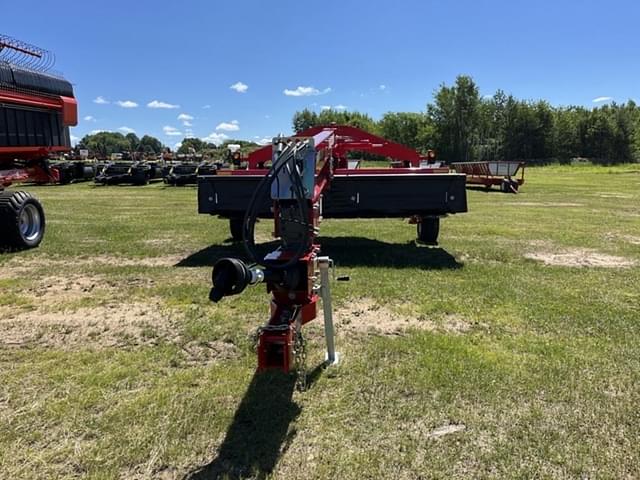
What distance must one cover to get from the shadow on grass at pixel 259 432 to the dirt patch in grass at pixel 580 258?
4.39 metres

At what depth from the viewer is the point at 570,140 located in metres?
69.6

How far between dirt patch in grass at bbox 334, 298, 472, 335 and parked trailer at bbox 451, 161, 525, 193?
1503 centimetres

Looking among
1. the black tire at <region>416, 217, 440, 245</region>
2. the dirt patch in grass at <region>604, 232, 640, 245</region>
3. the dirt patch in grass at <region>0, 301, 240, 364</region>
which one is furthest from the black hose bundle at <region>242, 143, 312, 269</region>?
the dirt patch in grass at <region>604, 232, 640, 245</region>

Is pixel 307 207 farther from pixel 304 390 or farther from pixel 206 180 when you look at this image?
pixel 206 180

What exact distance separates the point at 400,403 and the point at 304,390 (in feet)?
1.76

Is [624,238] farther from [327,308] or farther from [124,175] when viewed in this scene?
[124,175]

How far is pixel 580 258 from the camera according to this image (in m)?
6.76

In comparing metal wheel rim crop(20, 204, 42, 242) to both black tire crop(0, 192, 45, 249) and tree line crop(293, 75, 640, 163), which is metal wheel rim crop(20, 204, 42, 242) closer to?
black tire crop(0, 192, 45, 249)

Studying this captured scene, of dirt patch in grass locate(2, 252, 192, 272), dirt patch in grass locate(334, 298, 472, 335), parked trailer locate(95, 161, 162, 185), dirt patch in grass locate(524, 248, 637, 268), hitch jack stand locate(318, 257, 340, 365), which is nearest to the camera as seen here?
hitch jack stand locate(318, 257, 340, 365)

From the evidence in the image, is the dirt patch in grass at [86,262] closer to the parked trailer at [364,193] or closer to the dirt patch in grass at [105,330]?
the parked trailer at [364,193]

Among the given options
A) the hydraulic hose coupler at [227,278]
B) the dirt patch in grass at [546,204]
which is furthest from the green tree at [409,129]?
the hydraulic hose coupler at [227,278]

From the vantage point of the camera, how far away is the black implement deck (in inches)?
262

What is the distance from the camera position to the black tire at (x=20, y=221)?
22.6ft

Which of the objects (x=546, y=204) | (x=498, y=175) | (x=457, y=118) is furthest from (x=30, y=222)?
(x=457, y=118)
